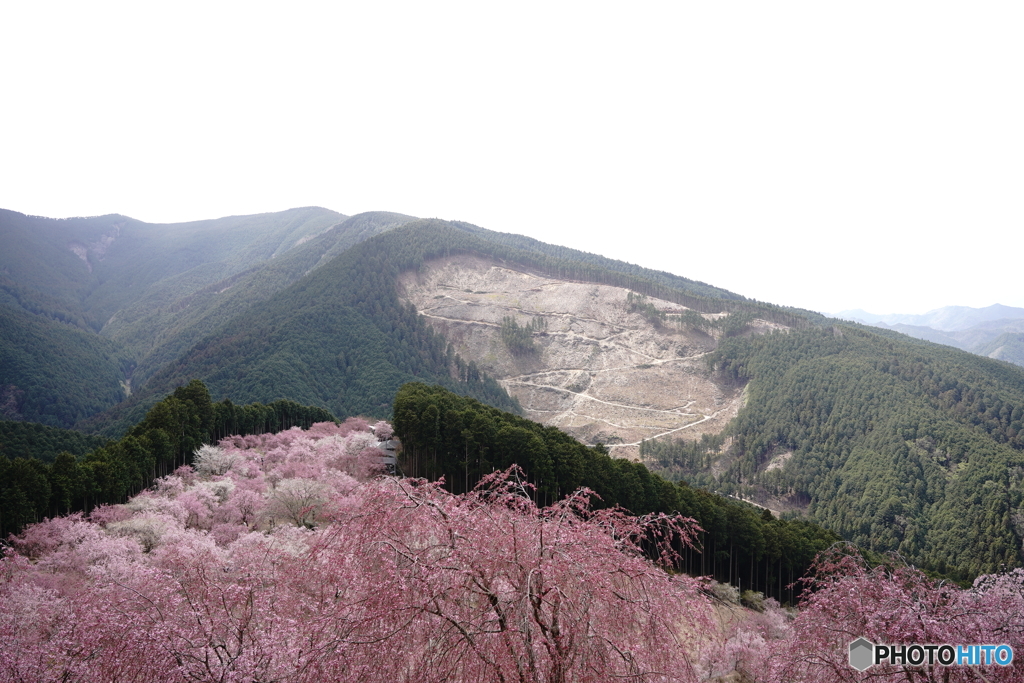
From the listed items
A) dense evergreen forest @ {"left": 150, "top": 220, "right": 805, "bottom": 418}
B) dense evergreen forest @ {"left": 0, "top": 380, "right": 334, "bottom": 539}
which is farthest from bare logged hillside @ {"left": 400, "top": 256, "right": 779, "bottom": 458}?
dense evergreen forest @ {"left": 0, "top": 380, "right": 334, "bottom": 539}

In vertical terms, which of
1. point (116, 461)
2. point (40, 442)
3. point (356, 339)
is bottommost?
point (40, 442)

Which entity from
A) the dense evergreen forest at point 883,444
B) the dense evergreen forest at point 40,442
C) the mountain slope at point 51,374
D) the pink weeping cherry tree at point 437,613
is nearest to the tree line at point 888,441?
the dense evergreen forest at point 883,444

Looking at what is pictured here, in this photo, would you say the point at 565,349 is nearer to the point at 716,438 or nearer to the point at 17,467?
the point at 716,438

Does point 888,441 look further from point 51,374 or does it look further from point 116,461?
point 51,374

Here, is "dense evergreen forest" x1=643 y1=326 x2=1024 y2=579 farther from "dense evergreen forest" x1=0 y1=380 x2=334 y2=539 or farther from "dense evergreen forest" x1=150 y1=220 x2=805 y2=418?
"dense evergreen forest" x1=0 y1=380 x2=334 y2=539

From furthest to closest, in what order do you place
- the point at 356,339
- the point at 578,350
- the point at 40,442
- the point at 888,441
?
the point at 578,350, the point at 356,339, the point at 888,441, the point at 40,442

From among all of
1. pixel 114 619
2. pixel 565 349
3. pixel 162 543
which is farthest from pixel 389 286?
pixel 114 619

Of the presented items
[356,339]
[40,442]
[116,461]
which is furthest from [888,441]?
[40,442]
